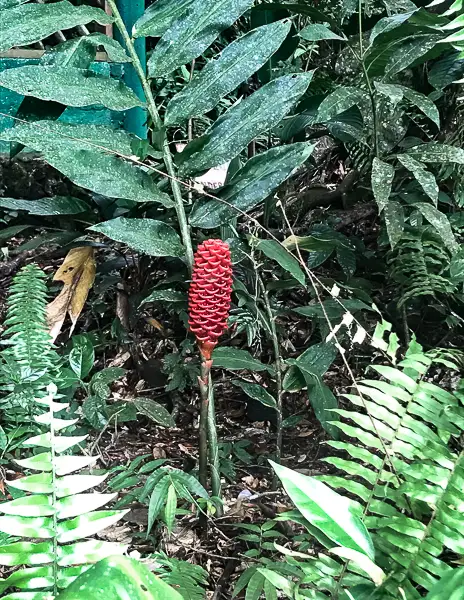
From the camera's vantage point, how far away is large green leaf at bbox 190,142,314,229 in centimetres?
125

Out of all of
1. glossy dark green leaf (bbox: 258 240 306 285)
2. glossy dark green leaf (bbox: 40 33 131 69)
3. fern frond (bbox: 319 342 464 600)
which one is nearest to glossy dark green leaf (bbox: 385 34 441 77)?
glossy dark green leaf (bbox: 258 240 306 285)

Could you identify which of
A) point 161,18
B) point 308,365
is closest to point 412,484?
point 308,365

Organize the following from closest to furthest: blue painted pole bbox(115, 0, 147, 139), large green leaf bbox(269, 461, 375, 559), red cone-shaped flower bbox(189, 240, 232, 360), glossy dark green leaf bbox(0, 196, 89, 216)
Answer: large green leaf bbox(269, 461, 375, 559), red cone-shaped flower bbox(189, 240, 232, 360), glossy dark green leaf bbox(0, 196, 89, 216), blue painted pole bbox(115, 0, 147, 139)

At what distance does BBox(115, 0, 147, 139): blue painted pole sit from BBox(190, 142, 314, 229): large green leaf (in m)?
1.28

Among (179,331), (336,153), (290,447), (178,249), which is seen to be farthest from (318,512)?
(336,153)

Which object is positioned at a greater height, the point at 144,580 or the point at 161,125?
the point at 161,125

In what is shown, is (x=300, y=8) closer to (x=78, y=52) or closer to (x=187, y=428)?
(x=78, y=52)

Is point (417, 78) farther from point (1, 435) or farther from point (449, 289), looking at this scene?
point (1, 435)

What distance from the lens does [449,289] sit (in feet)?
4.77

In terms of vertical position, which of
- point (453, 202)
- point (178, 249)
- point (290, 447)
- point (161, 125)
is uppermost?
point (161, 125)

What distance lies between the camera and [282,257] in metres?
1.27

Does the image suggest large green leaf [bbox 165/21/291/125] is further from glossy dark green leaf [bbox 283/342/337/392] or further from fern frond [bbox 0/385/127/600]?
fern frond [bbox 0/385/127/600]

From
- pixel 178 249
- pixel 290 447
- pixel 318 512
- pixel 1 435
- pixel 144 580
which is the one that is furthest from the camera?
pixel 290 447

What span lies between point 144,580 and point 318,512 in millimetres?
228
